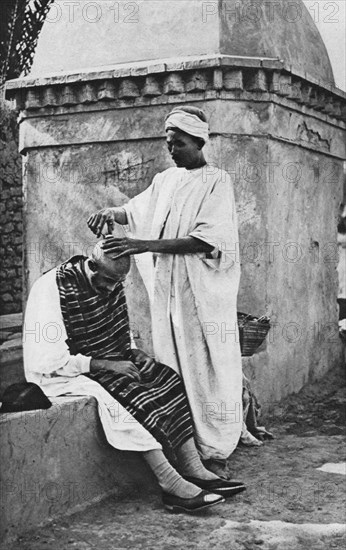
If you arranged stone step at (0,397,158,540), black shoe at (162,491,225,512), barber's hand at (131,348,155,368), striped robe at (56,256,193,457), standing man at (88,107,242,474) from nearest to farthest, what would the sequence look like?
stone step at (0,397,158,540) < black shoe at (162,491,225,512) < striped robe at (56,256,193,457) < barber's hand at (131,348,155,368) < standing man at (88,107,242,474)

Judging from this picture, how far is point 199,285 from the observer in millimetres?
4945

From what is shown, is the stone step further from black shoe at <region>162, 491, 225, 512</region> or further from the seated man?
black shoe at <region>162, 491, 225, 512</region>

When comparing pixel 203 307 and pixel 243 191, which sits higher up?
pixel 243 191

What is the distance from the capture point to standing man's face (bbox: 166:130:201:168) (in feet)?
16.1

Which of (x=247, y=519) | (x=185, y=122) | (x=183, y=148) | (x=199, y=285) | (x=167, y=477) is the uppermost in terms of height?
(x=185, y=122)

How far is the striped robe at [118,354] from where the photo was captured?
14.5 ft

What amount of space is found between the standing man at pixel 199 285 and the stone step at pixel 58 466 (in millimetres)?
645

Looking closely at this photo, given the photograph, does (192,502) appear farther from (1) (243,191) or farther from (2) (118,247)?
(1) (243,191)

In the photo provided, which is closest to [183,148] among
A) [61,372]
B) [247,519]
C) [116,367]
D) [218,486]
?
[116,367]

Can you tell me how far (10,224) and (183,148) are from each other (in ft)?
25.7

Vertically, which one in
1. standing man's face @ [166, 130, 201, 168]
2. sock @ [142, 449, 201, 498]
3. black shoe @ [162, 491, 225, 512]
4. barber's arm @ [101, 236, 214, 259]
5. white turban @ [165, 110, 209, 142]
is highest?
white turban @ [165, 110, 209, 142]

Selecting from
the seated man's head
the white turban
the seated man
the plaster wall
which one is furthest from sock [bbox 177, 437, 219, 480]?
the white turban

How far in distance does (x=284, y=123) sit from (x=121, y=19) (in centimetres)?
155

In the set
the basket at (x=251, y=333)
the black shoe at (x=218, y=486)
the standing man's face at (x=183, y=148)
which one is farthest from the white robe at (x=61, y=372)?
the basket at (x=251, y=333)
